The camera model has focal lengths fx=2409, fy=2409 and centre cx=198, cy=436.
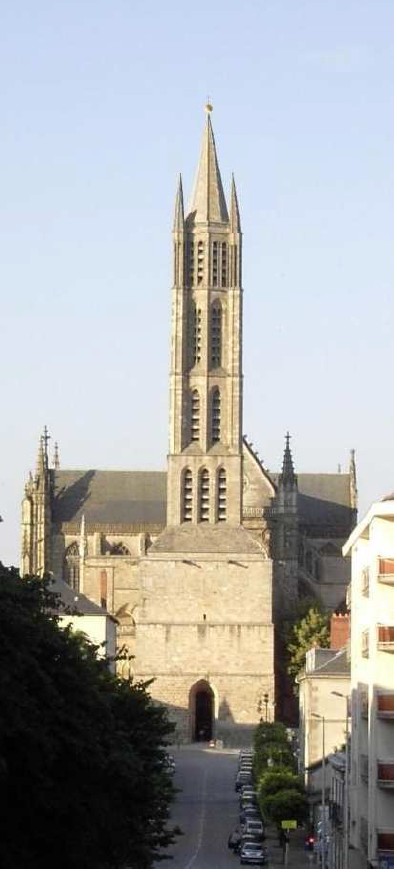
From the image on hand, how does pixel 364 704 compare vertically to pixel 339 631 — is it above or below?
below

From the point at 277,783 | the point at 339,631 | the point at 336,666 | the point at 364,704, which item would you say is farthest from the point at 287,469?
the point at 364,704

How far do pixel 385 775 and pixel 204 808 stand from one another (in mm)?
27021

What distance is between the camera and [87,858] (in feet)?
141

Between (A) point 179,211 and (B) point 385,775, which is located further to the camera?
(A) point 179,211

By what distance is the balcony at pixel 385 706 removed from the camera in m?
58.7

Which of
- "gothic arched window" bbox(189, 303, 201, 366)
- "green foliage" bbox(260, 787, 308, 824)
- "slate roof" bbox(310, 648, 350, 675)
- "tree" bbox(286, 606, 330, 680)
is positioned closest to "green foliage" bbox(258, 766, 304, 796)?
"green foliage" bbox(260, 787, 308, 824)

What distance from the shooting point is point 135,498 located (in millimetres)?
147750

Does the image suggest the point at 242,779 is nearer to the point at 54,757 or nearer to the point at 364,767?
the point at 364,767

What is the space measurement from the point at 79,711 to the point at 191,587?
80256 millimetres

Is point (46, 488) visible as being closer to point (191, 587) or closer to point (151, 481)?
point (151, 481)

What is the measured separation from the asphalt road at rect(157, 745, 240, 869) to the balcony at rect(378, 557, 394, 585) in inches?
375

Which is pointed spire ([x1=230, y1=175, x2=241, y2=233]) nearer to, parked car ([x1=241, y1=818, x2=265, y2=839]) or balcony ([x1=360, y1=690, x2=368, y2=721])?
parked car ([x1=241, y1=818, x2=265, y2=839])

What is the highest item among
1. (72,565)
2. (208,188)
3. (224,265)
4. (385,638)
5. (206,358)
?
(208,188)

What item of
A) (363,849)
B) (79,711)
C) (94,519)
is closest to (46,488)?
(94,519)
